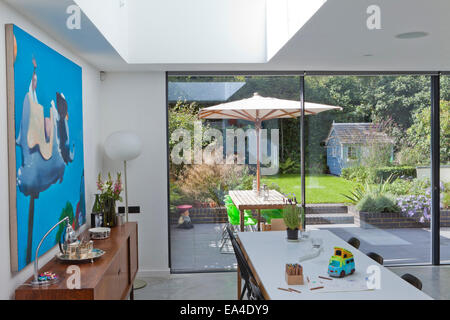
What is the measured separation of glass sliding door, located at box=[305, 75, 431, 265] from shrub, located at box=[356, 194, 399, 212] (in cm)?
1

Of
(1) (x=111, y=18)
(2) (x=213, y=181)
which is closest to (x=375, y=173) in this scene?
(2) (x=213, y=181)

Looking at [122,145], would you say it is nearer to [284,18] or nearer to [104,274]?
[104,274]

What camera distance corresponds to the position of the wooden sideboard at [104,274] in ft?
9.37

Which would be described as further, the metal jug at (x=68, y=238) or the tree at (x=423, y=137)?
the tree at (x=423, y=137)

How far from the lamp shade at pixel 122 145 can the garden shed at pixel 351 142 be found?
102 inches

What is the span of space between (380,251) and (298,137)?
6.38 ft

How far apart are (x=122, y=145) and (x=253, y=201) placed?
1813 millimetres

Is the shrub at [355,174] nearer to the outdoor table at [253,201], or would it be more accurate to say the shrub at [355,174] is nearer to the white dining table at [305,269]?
the outdoor table at [253,201]

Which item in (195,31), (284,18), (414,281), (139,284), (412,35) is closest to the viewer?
(414,281)

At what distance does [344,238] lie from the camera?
20.5 feet

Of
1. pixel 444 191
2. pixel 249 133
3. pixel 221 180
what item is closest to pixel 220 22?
pixel 249 133

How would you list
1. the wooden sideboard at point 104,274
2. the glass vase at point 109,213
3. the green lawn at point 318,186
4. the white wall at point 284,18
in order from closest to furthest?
the wooden sideboard at point 104,274 < the white wall at point 284,18 < the glass vase at point 109,213 < the green lawn at point 318,186

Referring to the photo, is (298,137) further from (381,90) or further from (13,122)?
(13,122)

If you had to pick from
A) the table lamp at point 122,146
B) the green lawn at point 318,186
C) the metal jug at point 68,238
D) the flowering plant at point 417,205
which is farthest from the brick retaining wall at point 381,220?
the metal jug at point 68,238
